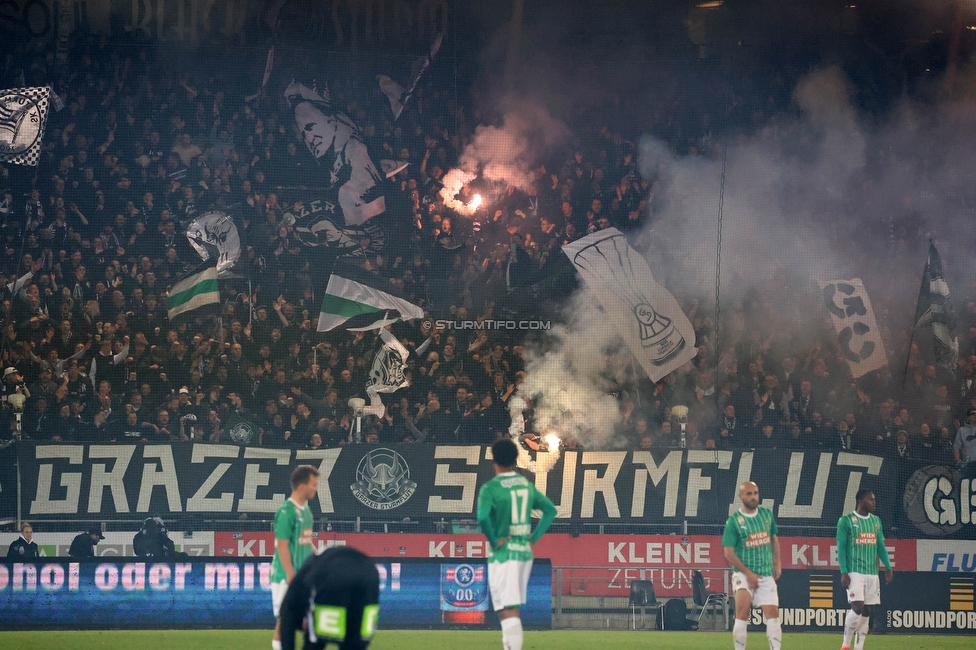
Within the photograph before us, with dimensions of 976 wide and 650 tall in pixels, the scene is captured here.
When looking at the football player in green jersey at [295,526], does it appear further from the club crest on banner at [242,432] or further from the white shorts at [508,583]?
the club crest on banner at [242,432]

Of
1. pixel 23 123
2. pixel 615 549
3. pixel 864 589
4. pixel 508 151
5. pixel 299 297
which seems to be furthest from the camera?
pixel 508 151

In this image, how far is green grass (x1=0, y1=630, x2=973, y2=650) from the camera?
11031mm

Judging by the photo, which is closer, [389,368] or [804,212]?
[389,368]

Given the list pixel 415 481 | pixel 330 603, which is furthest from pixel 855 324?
pixel 330 603

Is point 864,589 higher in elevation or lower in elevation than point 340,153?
lower

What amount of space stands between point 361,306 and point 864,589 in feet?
30.6

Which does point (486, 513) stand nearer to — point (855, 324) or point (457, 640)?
point (457, 640)

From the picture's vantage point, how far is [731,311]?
56.8 feet

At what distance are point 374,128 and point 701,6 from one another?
6159 mm

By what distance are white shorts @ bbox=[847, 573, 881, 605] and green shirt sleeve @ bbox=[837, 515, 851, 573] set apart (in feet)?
0.41

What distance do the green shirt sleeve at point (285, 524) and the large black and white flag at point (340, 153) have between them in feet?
34.1

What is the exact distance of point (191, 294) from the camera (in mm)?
16578

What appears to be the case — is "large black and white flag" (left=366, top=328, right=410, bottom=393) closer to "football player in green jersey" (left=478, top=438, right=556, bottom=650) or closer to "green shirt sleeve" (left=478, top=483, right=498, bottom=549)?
"football player in green jersey" (left=478, top=438, right=556, bottom=650)

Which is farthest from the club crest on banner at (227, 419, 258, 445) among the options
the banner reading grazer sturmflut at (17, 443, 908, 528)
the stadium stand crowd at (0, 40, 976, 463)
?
the banner reading grazer sturmflut at (17, 443, 908, 528)
